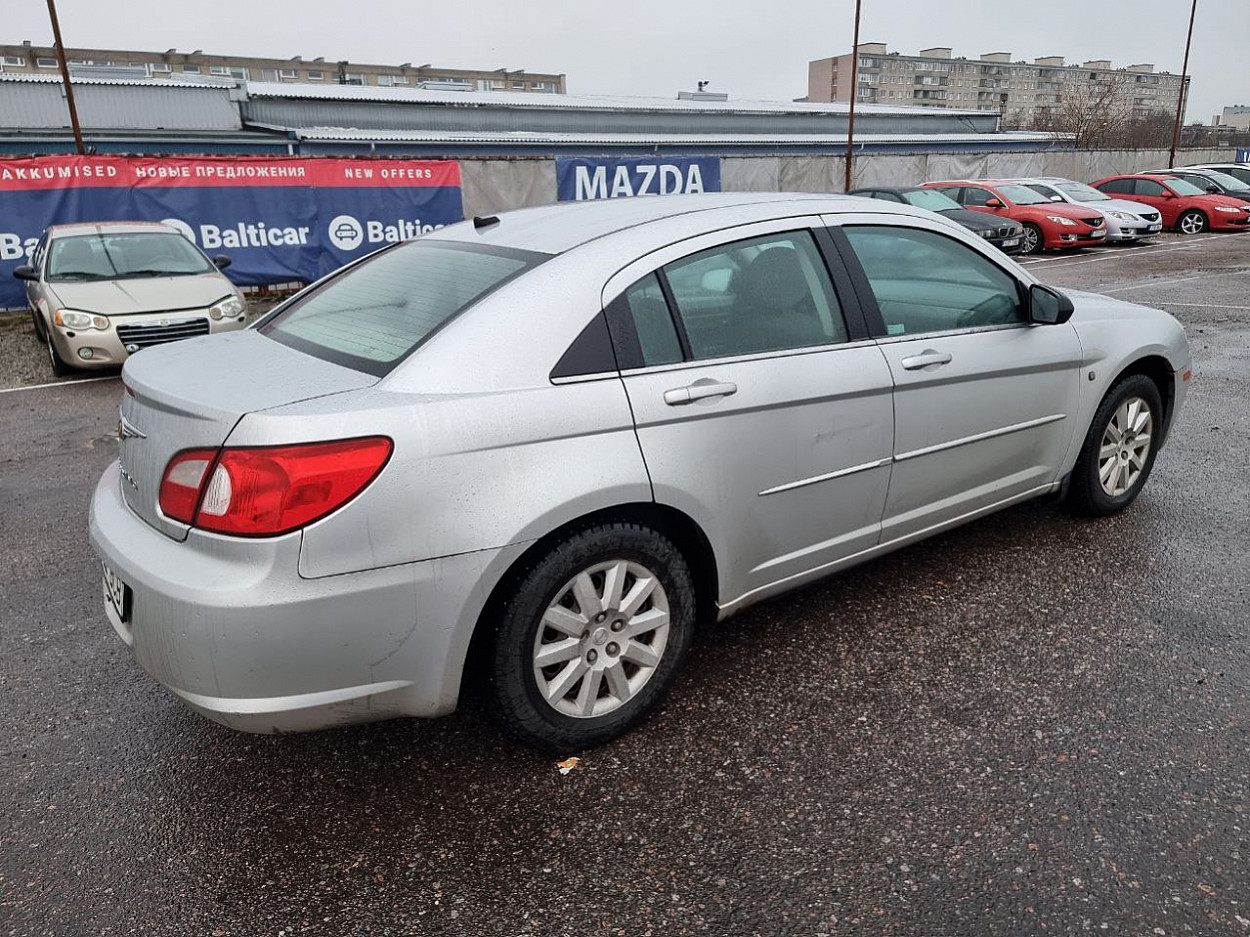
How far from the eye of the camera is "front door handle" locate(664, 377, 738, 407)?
271 cm

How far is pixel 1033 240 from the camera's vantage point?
18.4 metres

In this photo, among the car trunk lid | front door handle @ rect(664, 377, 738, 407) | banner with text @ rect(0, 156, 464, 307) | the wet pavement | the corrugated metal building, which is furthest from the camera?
the corrugated metal building

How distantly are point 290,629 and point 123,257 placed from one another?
334 inches

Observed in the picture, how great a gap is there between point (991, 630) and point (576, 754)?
1.68 m

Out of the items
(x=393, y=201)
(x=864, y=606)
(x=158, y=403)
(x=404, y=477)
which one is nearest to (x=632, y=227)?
(x=404, y=477)

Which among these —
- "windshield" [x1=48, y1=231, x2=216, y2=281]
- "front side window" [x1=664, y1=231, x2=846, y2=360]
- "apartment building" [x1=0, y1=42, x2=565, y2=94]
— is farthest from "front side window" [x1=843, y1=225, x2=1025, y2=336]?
"apartment building" [x1=0, y1=42, x2=565, y2=94]

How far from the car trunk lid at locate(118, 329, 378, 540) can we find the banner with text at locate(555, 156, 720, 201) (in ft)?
48.4

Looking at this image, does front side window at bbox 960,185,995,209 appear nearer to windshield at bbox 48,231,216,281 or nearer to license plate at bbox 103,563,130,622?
windshield at bbox 48,231,216,281

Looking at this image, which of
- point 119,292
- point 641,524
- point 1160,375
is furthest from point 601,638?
point 119,292

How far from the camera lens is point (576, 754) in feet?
9.06

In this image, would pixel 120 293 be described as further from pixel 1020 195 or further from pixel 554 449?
pixel 1020 195

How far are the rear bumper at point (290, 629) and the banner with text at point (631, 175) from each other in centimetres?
1540

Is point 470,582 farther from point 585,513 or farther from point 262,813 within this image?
point 262,813

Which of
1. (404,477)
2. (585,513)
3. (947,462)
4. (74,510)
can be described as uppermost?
(404,477)
